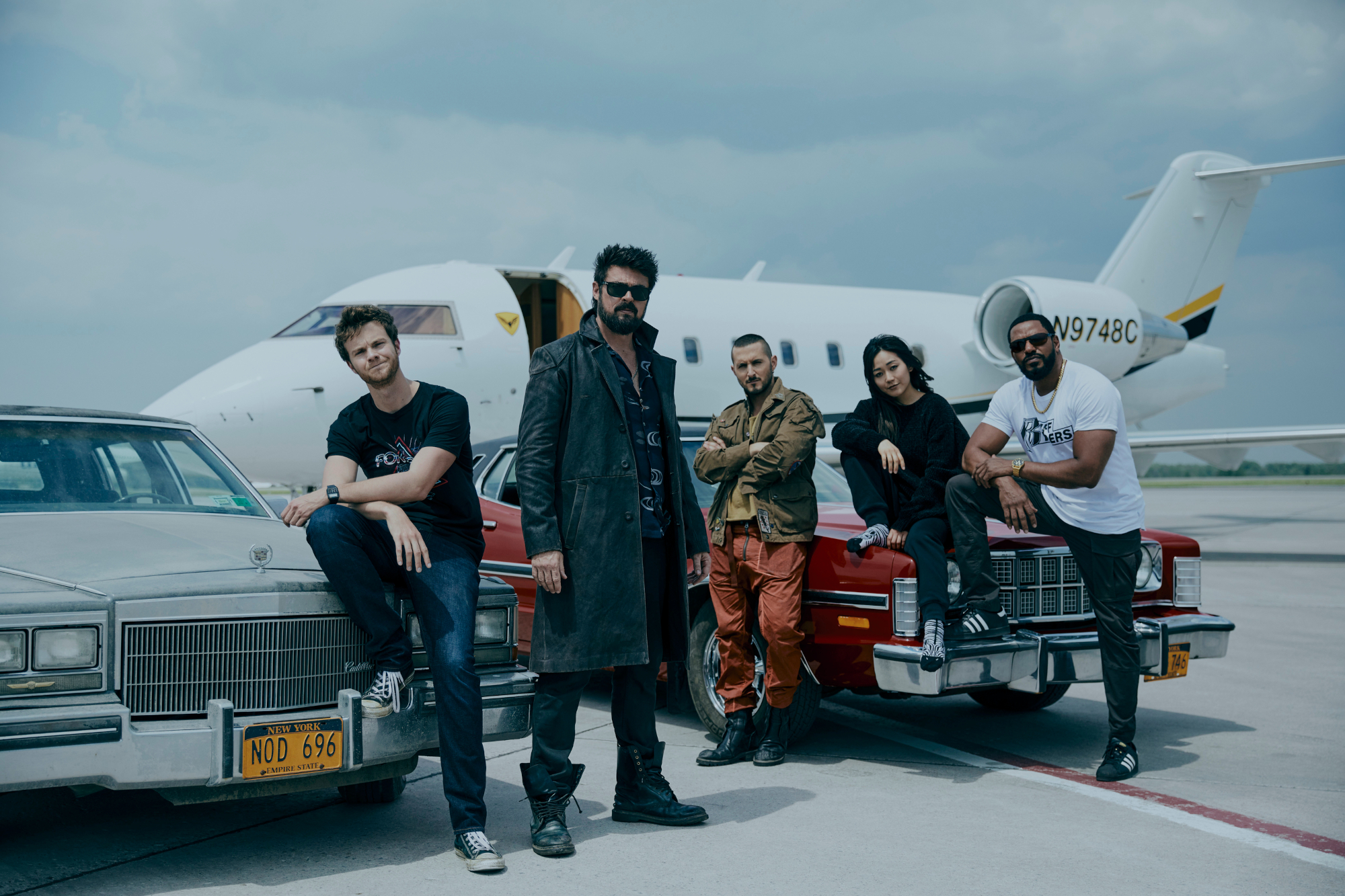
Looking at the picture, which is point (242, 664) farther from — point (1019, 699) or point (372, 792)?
point (1019, 699)

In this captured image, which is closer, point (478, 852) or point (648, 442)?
point (478, 852)

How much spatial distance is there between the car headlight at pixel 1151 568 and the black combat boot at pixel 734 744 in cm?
207

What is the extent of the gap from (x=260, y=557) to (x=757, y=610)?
2.44 metres

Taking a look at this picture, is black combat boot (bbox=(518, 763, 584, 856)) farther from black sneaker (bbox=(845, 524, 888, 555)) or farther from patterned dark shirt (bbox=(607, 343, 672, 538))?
black sneaker (bbox=(845, 524, 888, 555))

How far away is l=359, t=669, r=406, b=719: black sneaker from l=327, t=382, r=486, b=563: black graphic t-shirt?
51cm

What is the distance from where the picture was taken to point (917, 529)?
530 centimetres

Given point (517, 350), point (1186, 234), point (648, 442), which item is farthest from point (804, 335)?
point (648, 442)

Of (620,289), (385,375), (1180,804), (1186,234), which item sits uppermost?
(1186,234)

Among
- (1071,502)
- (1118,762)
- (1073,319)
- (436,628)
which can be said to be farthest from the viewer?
(1073,319)

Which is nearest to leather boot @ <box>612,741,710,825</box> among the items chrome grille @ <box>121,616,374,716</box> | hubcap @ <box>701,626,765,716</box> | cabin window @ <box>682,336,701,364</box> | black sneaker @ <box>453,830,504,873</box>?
black sneaker @ <box>453,830,504,873</box>

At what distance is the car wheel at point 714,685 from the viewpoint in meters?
5.61

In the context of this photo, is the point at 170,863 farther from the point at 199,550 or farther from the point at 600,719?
the point at 600,719

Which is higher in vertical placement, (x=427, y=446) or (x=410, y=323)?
(x=410, y=323)

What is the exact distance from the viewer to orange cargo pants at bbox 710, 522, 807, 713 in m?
5.28
